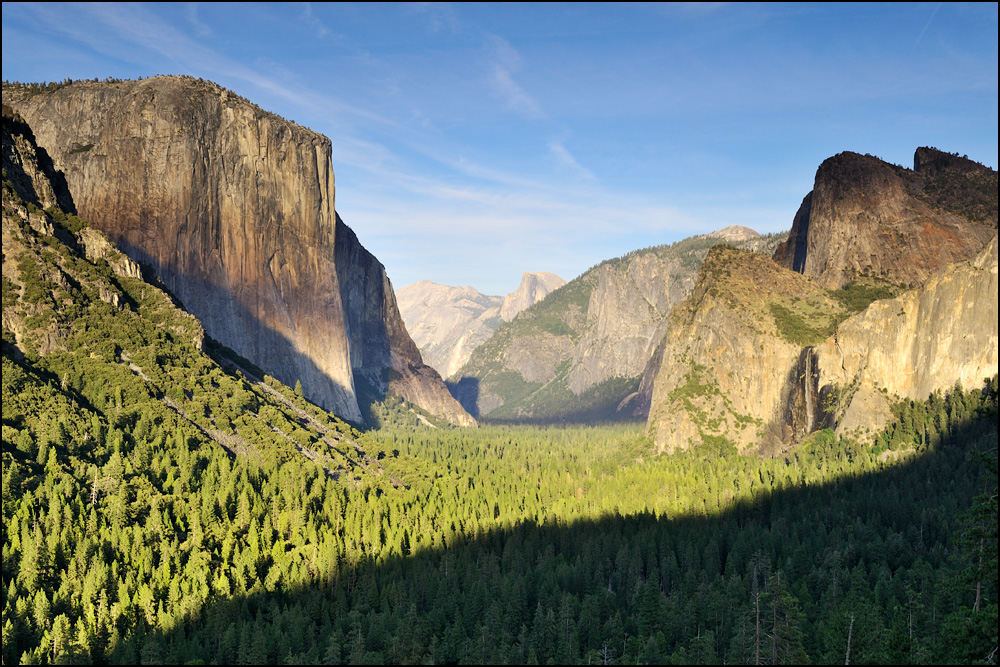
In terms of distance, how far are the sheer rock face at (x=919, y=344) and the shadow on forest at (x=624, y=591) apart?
23015 millimetres

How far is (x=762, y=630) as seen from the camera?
57.1 m

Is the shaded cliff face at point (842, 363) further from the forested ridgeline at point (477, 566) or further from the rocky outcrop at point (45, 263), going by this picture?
the rocky outcrop at point (45, 263)

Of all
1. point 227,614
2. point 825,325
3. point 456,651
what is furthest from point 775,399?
point 227,614

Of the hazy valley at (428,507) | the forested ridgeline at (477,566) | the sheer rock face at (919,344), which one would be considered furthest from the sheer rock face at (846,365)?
the forested ridgeline at (477,566)

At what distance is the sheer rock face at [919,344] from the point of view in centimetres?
14950

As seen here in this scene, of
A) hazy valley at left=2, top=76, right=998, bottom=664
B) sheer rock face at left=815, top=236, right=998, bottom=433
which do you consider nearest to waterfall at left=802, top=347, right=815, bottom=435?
hazy valley at left=2, top=76, right=998, bottom=664

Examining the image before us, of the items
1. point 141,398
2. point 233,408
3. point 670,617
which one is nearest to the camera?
point 670,617

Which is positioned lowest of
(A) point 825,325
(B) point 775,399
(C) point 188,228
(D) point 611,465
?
(D) point 611,465

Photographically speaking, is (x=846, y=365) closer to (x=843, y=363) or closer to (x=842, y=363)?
(x=843, y=363)

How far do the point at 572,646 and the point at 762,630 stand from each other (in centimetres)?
2585

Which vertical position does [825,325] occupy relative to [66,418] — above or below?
above

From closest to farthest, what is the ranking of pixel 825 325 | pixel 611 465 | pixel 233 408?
pixel 233 408, pixel 611 465, pixel 825 325

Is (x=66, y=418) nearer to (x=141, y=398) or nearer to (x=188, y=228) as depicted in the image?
(x=141, y=398)

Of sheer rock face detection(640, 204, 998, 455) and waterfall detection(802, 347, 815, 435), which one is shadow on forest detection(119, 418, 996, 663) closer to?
sheer rock face detection(640, 204, 998, 455)
